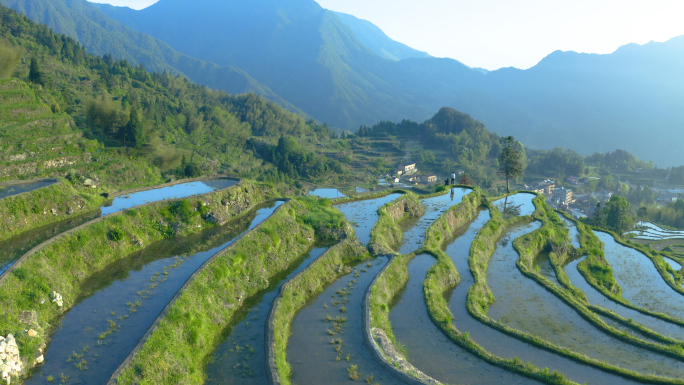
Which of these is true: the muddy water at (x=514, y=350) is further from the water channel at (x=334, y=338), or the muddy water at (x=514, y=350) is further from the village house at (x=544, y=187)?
the village house at (x=544, y=187)

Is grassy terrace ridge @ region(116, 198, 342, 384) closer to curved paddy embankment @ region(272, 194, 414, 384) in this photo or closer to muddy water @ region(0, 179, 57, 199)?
curved paddy embankment @ region(272, 194, 414, 384)

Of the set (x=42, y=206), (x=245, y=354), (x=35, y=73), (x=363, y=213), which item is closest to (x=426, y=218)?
(x=363, y=213)

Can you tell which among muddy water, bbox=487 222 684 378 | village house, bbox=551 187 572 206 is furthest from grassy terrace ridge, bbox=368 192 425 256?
village house, bbox=551 187 572 206

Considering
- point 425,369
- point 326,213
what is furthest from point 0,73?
point 425,369

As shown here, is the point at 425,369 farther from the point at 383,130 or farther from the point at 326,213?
the point at 383,130

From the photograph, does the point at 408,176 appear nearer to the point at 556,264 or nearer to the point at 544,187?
the point at 544,187

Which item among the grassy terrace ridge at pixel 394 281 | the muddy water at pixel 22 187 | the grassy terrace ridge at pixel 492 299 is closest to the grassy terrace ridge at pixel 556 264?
the grassy terrace ridge at pixel 492 299
